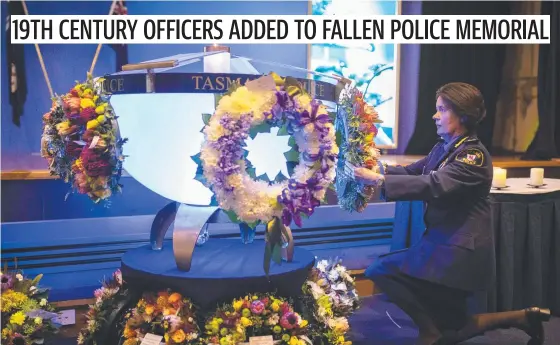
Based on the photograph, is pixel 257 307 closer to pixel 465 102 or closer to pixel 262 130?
pixel 262 130

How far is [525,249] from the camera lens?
9.99 feet

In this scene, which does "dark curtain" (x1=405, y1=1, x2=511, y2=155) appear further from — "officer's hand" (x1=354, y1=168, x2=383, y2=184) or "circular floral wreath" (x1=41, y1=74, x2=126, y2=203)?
"circular floral wreath" (x1=41, y1=74, x2=126, y2=203)

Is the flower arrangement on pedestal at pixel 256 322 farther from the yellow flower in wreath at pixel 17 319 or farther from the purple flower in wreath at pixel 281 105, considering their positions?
the yellow flower in wreath at pixel 17 319

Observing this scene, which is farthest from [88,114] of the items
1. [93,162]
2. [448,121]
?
[448,121]

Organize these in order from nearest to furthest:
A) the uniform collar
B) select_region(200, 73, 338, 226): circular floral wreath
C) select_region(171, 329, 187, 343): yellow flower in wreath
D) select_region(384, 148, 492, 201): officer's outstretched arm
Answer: select_region(200, 73, 338, 226): circular floral wreath < select_region(171, 329, 187, 343): yellow flower in wreath < select_region(384, 148, 492, 201): officer's outstretched arm < the uniform collar

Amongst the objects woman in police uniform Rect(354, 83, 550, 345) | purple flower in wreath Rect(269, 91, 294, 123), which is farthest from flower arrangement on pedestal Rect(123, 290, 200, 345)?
woman in police uniform Rect(354, 83, 550, 345)

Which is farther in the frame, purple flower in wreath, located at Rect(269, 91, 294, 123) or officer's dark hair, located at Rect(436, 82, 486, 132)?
officer's dark hair, located at Rect(436, 82, 486, 132)

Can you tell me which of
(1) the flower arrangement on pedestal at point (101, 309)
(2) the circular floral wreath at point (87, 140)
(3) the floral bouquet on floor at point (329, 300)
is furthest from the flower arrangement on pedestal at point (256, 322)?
(2) the circular floral wreath at point (87, 140)

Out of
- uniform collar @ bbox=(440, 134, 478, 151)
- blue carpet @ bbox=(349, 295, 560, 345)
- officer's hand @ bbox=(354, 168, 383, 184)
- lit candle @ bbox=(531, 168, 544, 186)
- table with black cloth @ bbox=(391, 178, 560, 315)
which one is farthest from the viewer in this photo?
lit candle @ bbox=(531, 168, 544, 186)

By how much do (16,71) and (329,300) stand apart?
226cm

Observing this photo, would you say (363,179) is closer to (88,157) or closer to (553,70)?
(88,157)

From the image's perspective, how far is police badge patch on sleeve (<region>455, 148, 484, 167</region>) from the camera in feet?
7.55

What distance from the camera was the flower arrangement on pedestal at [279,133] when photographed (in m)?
1.64

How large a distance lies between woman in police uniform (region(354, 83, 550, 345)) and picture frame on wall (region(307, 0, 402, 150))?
2.18 m
